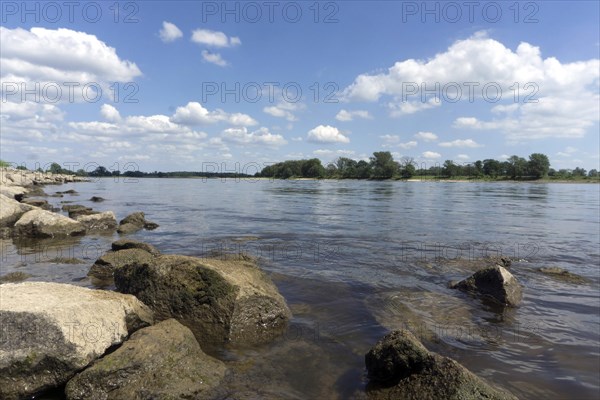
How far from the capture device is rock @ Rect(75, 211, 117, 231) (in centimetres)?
2034

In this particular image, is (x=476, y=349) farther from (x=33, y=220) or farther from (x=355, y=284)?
(x=33, y=220)

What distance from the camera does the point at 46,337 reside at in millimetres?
5535

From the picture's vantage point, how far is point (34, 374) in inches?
213

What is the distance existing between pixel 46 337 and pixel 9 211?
17.9 metres

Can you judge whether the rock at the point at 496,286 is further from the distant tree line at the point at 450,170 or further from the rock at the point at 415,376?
the distant tree line at the point at 450,170

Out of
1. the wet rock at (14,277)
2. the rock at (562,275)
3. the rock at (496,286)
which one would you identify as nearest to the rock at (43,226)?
the wet rock at (14,277)

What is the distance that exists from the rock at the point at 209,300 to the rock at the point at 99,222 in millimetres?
14148

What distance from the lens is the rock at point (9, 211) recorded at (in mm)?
18789

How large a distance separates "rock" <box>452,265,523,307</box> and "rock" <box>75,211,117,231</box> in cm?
1838

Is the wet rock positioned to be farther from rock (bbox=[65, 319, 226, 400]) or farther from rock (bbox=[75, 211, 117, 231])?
rock (bbox=[75, 211, 117, 231])

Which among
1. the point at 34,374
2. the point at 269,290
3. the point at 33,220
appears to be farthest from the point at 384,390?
the point at 33,220

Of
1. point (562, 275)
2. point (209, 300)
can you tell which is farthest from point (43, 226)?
point (562, 275)

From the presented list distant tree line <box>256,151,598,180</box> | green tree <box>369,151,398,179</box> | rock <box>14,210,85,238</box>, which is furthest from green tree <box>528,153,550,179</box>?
rock <box>14,210,85,238</box>

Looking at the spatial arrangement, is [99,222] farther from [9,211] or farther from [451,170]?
[451,170]
